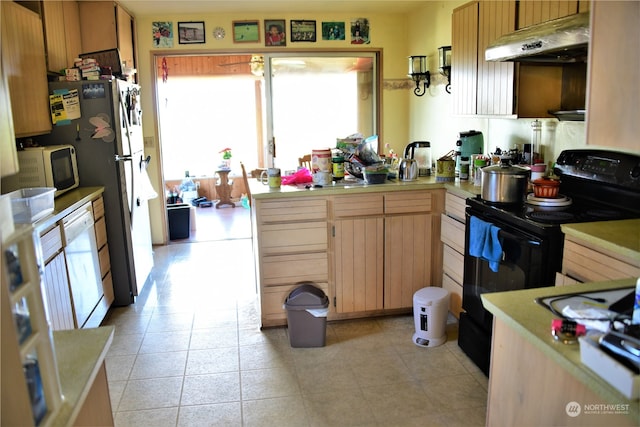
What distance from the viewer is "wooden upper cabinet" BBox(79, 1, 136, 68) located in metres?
4.32

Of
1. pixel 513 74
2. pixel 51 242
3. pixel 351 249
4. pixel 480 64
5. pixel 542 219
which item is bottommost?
pixel 351 249

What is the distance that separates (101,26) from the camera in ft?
14.2

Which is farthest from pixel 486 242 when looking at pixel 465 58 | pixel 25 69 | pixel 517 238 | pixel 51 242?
pixel 25 69

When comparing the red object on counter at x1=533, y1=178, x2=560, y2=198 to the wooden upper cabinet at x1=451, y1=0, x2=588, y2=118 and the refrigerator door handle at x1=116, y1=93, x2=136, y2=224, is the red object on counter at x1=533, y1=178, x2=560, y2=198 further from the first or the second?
the refrigerator door handle at x1=116, y1=93, x2=136, y2=224

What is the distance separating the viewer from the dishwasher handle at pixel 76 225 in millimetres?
2904

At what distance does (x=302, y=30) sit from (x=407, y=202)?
2710mm

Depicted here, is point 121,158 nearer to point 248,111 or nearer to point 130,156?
point 130,156

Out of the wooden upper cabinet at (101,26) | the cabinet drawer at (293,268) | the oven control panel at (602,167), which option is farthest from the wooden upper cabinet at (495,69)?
the wooden upper cabinet at (101,26)

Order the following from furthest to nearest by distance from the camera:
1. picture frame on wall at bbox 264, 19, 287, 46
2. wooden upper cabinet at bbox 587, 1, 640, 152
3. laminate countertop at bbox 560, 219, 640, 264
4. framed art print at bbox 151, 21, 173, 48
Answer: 1. picture frame on wall at bbox 264, 19, 287, 46
2. framed art print at bbox 151, 21, 173, 48
3. laminate countertop at bbox 560, 219, 640, 264
4. wooden upper cabinet at bbox 587, 1, 640, 152

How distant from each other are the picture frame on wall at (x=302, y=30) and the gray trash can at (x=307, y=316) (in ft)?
10.1

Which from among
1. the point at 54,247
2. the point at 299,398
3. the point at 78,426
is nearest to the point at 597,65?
the point at 78,426

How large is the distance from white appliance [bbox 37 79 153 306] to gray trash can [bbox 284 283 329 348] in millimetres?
1498

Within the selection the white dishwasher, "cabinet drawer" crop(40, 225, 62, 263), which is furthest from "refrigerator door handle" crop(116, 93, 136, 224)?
"cabinet drawer" crop(40, 225, 62, 263)

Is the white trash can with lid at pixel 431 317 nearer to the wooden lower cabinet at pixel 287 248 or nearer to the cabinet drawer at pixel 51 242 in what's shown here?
the wooden lower cabinet at pixel 287 248
